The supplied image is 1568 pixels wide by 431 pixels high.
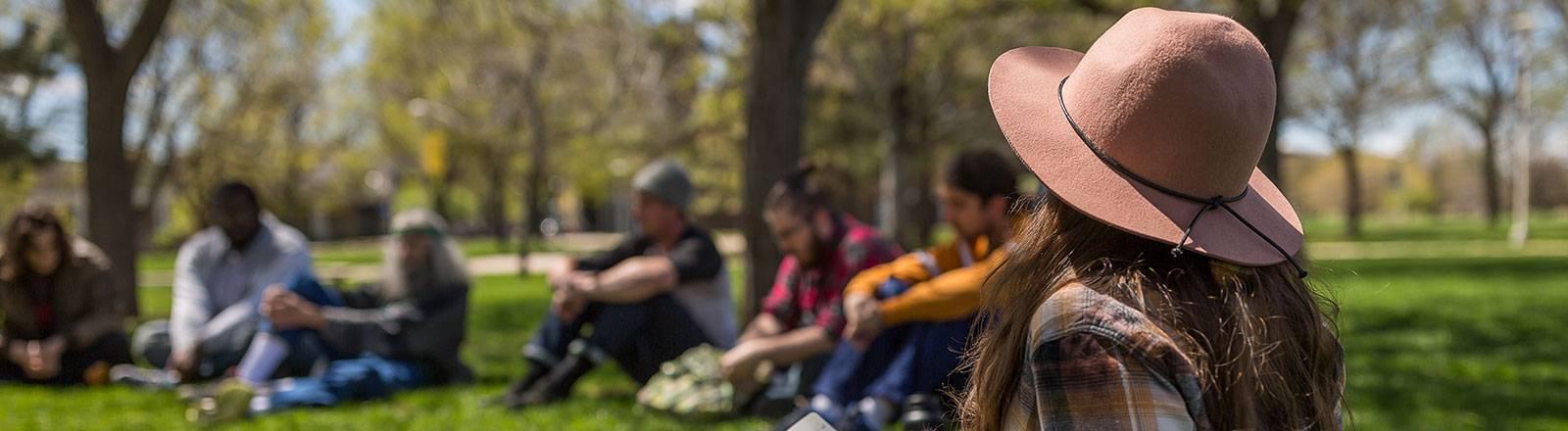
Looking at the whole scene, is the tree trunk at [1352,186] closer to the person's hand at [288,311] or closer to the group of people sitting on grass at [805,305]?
the group of people sitting on grass at [805,305]

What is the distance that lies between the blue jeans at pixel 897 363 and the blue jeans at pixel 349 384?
9.22 ft

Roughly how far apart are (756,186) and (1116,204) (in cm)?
540

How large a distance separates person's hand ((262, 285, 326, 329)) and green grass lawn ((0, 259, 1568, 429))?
1.50 ft

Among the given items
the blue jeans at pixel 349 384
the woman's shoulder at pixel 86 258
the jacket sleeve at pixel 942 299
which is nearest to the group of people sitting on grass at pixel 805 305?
the jacket sleeve at pixel 942 299

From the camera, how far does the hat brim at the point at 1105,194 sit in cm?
139

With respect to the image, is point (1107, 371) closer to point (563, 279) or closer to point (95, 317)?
point (563, 279)

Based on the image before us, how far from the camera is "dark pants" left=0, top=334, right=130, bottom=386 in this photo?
661 cm

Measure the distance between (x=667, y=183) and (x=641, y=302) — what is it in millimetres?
569

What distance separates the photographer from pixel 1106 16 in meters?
11.6

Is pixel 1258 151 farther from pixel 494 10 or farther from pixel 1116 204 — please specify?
pixel 494 10

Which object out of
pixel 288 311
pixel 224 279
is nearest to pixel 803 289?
pixel 288 311

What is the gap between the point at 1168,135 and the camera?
4.61 feet

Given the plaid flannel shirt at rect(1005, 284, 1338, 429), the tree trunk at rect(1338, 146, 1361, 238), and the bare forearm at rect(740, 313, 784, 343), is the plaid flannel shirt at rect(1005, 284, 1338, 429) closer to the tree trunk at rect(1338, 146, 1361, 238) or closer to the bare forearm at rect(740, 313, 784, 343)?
the bare forearm at rect(740, 313, 784, 343)

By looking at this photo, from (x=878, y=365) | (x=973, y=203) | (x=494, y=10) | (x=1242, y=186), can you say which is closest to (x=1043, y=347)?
(x=1242, y=186)
